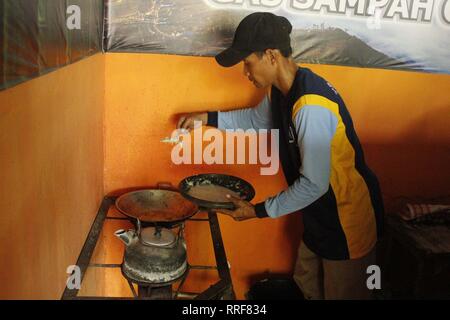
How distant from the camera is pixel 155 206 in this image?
224 centimetres

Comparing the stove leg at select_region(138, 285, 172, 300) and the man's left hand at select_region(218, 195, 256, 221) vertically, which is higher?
the man's left hand at select_region(218, 195, 256, 221)

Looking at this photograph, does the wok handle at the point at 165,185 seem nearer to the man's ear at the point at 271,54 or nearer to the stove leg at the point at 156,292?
the stove leg at the point at 156,292

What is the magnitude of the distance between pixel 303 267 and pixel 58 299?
1.28m

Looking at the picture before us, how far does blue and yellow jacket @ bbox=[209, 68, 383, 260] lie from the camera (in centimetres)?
165

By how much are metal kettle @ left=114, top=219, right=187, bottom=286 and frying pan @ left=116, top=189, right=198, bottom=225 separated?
26cm

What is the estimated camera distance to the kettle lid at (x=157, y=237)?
1.69 meters

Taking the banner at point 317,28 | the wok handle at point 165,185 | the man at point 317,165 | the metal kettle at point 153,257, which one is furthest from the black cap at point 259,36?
the wok handle at point 165,185

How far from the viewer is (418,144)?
264 cm

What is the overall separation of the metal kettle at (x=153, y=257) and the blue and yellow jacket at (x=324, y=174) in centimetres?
41

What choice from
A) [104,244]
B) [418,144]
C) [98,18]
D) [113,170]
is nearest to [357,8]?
[418,144]
